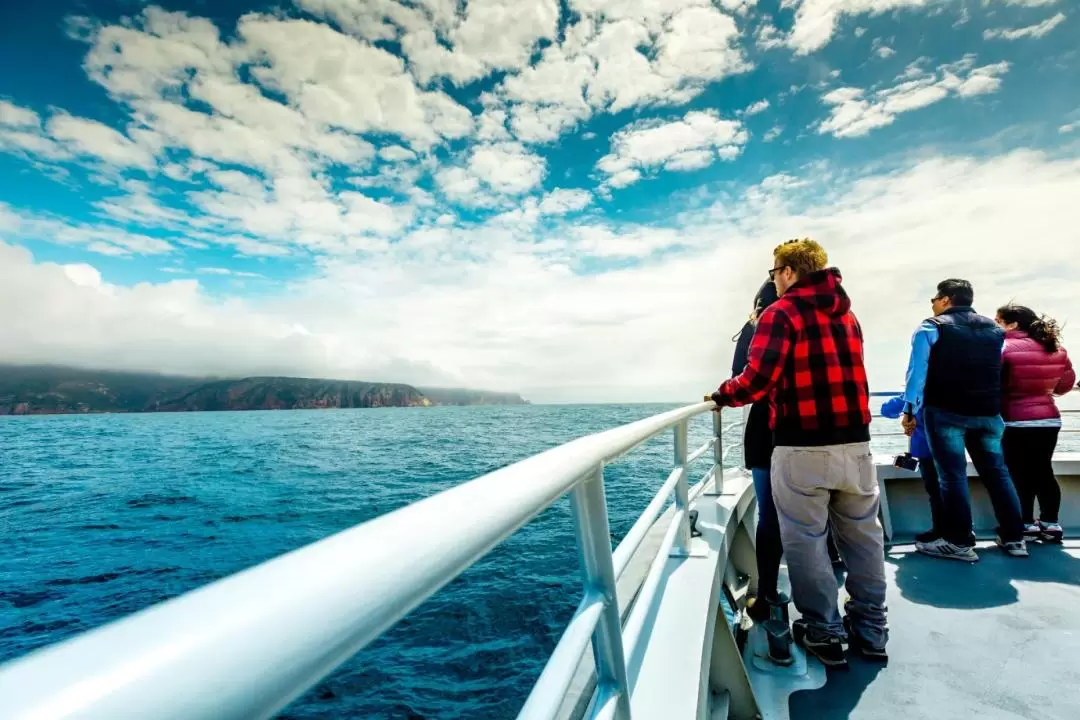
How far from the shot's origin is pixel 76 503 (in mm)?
20094

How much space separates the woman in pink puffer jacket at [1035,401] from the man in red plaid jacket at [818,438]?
7.93ft

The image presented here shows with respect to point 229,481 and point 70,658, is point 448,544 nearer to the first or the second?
point 70,658

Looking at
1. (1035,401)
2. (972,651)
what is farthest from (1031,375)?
(972,651)

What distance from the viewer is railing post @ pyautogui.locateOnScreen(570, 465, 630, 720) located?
0.99 meters

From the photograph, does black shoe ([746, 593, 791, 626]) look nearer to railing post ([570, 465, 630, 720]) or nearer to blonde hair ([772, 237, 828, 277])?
blonde hair ([772, 237, 828, 277])

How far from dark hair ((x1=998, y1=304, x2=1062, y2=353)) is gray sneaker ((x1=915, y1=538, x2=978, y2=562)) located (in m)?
1.60

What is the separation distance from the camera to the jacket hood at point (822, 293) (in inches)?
92.3

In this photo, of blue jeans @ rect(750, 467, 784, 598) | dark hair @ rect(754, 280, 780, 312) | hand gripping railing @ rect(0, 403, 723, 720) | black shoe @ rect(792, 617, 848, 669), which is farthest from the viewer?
dark hair @ rect(754, 280, 780, 312)

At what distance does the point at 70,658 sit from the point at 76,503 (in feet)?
88.3

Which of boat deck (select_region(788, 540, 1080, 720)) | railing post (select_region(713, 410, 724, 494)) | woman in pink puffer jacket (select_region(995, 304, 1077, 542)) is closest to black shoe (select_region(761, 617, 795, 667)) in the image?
boat deck (select_region(788, 540, 1080, 720))

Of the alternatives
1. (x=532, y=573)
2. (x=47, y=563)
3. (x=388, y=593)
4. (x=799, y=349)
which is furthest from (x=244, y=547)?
(x=388, y=593)

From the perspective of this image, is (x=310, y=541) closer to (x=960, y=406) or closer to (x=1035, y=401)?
(x=960, y=406)

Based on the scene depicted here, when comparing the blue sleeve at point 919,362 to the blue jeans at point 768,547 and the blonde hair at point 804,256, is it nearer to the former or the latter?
the blue jeans at point 768,547

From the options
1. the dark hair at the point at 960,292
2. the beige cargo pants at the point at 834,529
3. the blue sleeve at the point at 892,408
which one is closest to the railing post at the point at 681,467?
the beige cargo pants at the point at 834,529
